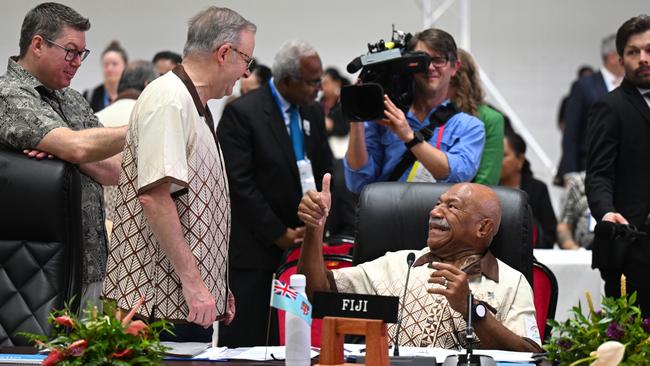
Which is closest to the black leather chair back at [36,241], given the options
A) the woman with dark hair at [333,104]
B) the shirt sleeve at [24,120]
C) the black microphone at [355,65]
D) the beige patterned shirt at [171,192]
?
the shirt sleeve at [24,120]

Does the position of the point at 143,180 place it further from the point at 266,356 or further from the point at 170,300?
the point at 266,356

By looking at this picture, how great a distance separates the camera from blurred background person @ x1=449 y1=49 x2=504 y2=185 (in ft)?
15.4

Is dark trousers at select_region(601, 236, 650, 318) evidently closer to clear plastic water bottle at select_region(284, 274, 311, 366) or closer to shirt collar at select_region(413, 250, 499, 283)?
shirt collar at select_region(413, 250, 499, 283)

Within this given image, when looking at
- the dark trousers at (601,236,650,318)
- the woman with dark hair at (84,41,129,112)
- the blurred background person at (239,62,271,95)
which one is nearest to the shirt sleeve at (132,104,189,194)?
the dark trousers at (601,236,650,318)

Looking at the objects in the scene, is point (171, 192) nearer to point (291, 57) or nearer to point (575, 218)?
point (291, 57)

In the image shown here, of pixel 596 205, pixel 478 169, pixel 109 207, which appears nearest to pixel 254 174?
pixel 109 207

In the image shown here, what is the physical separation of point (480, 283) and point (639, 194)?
3.22 feet

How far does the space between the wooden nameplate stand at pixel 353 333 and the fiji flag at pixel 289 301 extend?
6 centimetres

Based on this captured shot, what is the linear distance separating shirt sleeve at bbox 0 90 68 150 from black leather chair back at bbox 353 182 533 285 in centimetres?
103

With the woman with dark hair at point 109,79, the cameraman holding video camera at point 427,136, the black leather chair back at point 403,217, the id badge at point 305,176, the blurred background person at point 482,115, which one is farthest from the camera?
the woman with dark hair at point 109,79

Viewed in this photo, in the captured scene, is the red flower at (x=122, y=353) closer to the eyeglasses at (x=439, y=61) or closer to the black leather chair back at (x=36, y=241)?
the black leather chair back at (x=36, y=241)

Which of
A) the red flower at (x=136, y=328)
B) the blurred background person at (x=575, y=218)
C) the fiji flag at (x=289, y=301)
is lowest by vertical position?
the red flower at (x=136, y=328)

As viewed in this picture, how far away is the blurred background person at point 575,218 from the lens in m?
6.34

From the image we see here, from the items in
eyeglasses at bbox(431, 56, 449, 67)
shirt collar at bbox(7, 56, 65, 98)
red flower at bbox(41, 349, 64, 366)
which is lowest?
red flower at bbox(41, 349, 64, 366)
